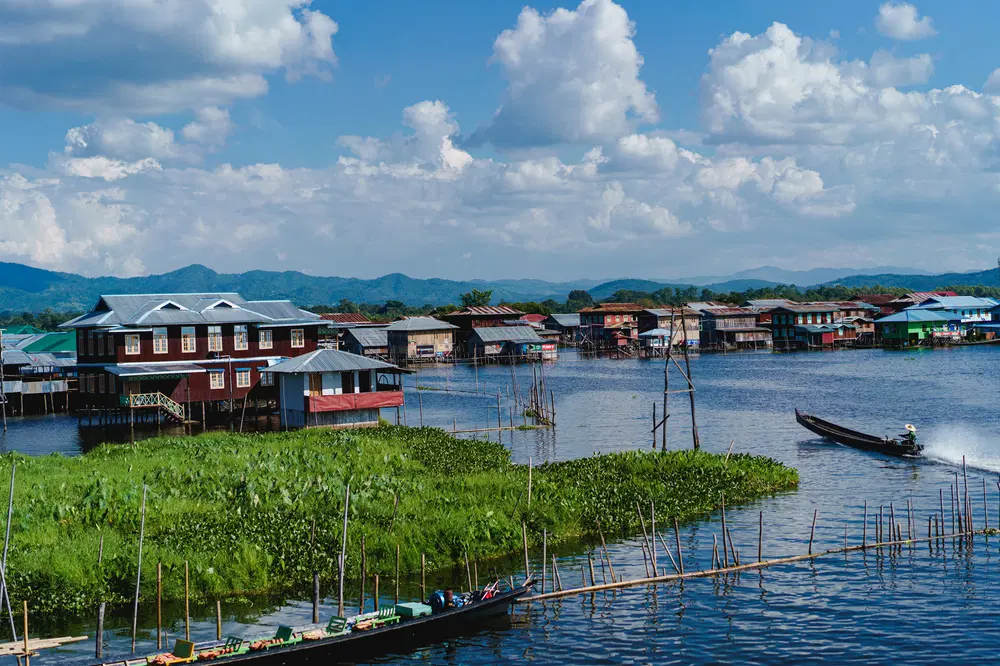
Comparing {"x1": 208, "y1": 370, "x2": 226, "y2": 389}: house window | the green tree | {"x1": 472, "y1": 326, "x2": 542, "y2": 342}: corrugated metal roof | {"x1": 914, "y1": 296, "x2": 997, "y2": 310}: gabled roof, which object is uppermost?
the green tree

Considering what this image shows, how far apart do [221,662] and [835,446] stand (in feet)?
111

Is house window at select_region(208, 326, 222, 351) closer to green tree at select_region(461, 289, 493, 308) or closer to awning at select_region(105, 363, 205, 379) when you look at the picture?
awning at select_region(105, 363, 205, 379)

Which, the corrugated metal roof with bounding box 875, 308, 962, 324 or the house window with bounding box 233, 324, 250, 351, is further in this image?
the corrugated metal roof with bounding box 875, 308, 962, 324

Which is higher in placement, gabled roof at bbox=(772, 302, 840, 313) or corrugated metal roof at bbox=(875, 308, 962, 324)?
gabled roof at bbox=(772, 302, 840, 313)

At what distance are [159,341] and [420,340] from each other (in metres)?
58.1

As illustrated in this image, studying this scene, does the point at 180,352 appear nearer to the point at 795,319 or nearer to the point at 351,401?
the point at 351,401

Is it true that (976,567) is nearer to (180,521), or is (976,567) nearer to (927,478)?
(927,478)

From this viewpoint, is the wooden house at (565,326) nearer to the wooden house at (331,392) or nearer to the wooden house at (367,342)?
the wooden house at (367,342)

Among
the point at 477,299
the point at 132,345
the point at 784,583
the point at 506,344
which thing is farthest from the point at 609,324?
the point at 784,583

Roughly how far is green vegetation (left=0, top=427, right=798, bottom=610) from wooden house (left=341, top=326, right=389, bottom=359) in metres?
73.4

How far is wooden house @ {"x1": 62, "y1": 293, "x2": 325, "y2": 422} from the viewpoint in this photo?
53375 millimetres

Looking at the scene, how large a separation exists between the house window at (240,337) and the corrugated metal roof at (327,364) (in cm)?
1078

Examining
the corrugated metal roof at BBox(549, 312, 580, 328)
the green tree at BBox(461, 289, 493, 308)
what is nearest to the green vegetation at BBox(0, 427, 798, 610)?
the corrugated metal roof at BBox(549, 312, 580, 328)

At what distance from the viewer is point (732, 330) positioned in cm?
12412
